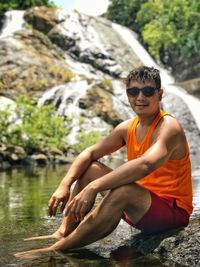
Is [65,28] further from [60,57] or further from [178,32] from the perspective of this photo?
[178,32]

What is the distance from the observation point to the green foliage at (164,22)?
135ft

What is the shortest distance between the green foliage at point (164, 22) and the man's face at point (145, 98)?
35924mm

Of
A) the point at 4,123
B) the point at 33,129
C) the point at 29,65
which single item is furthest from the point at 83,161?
the point at 29,65

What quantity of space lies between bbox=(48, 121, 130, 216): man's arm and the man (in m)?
0.03

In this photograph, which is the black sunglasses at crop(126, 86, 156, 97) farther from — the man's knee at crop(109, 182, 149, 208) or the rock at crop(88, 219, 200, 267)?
the rock at crop(88, 219, 200, 267)

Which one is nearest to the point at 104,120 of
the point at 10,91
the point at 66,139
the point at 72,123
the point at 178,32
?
the point at 72,123

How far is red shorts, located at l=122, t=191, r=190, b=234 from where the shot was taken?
416 centimetres

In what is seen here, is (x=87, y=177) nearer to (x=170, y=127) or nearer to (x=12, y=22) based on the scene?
(x=170, y=127)

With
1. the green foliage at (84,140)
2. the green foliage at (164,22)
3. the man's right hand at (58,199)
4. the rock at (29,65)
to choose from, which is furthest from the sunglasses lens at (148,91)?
the green foliage at (164,22)

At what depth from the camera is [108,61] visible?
3538 cm

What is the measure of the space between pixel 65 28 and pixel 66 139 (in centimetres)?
1399

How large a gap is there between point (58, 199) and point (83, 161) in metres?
0.41

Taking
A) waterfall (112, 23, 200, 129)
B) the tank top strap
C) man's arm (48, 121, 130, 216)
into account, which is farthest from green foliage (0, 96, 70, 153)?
the tank top strap

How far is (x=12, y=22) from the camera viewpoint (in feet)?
122
